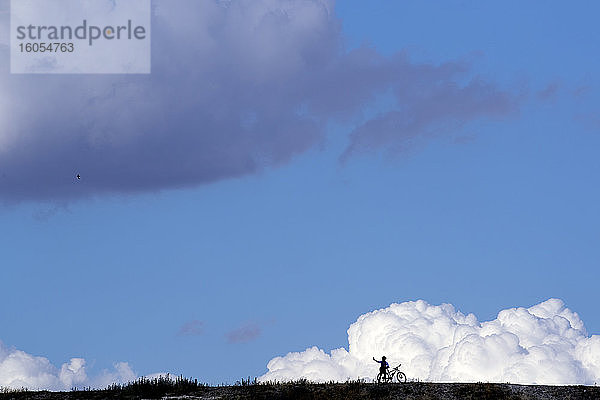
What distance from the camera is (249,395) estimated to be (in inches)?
1625

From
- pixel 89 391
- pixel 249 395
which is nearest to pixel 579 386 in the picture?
pixel 249 395

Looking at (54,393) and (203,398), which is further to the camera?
(54,393)

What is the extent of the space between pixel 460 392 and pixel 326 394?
20.9 ft

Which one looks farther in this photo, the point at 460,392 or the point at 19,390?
the point at 19,390

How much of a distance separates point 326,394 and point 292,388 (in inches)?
71.4

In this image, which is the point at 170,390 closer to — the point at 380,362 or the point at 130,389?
the point at 130,389

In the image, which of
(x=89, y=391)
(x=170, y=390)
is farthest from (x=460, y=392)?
(x=89, y=391)

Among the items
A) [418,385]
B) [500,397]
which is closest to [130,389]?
[418,385]

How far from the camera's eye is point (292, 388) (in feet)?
136

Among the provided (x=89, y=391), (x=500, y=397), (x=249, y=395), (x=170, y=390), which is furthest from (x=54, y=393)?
(x=500, y=397)

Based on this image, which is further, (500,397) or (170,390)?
(170,390)

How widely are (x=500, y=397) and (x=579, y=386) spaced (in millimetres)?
4744

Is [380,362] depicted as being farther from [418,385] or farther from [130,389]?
[130,389]

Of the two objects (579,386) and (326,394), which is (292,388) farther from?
(579,386)
